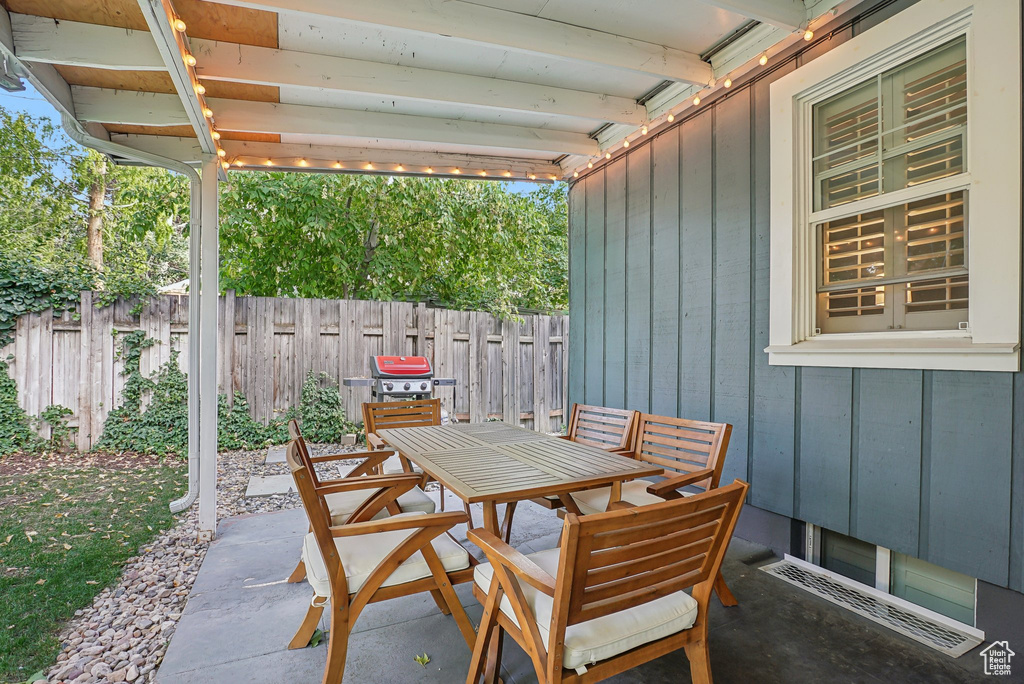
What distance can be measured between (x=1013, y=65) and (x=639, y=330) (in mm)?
2337

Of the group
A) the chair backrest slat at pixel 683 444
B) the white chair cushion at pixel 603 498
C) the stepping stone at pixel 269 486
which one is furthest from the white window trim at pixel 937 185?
the stepping stone at pixel 269 486

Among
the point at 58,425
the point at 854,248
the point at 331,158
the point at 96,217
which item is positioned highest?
the point at 96,217

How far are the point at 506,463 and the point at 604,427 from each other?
1.10 meters

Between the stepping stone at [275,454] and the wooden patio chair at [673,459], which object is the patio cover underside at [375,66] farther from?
the stepping stone at [275,454]

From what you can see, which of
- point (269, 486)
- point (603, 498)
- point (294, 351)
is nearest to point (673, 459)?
point (603, 498)

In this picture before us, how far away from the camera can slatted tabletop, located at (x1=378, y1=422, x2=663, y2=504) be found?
1779mm

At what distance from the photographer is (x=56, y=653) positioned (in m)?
1.93

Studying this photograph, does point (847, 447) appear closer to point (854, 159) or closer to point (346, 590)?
point (854, 159)

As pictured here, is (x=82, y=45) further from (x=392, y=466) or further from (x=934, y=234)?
(x=934, y=234)

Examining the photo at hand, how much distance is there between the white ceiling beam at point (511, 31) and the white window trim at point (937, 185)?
638mm

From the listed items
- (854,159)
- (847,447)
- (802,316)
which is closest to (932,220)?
(854,159)

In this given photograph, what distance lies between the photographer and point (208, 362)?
3141mm

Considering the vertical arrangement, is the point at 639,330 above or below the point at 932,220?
below

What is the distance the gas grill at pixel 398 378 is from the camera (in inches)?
194
